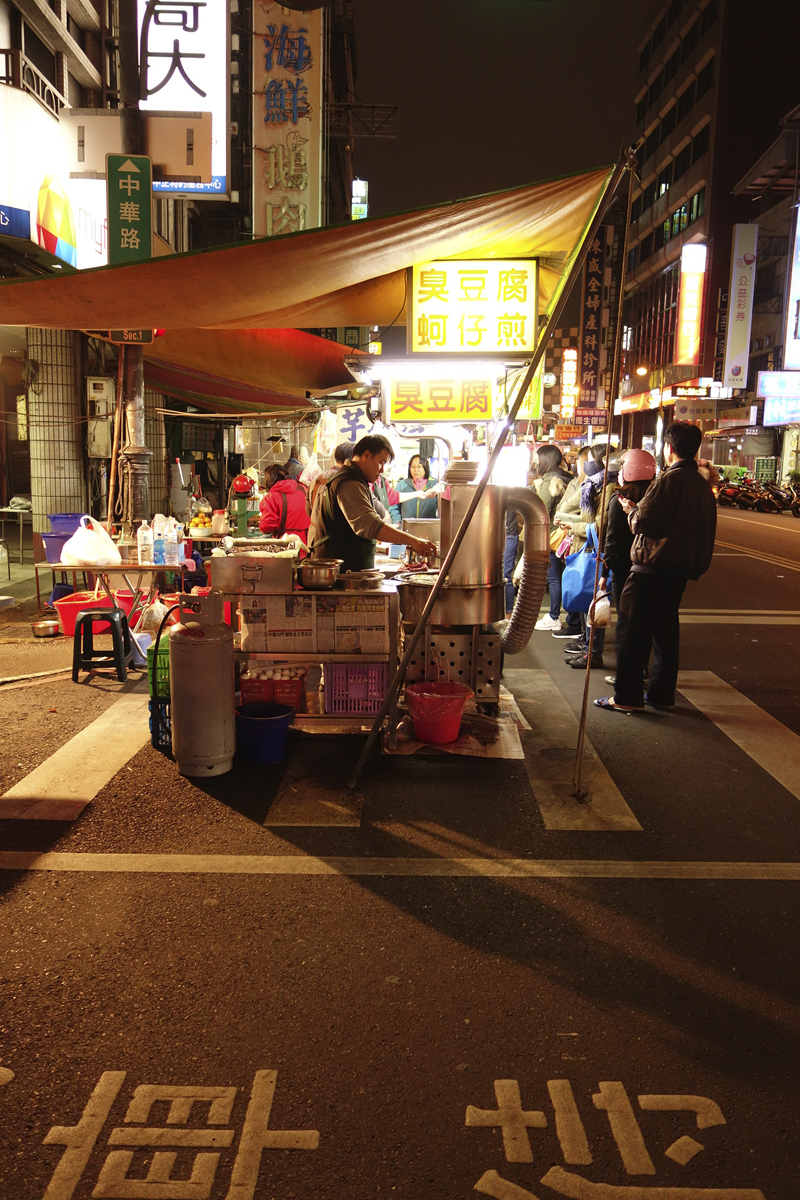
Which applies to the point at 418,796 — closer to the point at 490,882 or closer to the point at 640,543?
the point at 490,882

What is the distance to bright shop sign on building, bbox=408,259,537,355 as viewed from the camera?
277 inches

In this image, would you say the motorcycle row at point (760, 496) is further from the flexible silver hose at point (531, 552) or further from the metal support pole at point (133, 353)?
the flexible silver hose at point (531, 552)

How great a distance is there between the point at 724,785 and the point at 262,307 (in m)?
4.81

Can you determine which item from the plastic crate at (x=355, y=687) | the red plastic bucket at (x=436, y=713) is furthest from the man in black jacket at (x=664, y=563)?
the plastic crate at (x=355, y=687)

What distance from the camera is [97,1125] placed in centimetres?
254

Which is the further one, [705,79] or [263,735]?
[705,79]

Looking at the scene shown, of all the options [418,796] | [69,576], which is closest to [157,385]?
[69,576]

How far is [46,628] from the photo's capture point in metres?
9.30

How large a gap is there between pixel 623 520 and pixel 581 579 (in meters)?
1.09

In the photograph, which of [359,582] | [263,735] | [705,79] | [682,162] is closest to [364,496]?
[359,582]

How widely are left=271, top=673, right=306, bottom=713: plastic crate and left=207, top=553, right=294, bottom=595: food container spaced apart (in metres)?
0.68

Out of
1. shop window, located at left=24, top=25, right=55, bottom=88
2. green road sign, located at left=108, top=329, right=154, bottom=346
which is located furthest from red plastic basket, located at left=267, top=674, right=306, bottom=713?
shop window, located at left=24, top=25, right=55, bottom=88

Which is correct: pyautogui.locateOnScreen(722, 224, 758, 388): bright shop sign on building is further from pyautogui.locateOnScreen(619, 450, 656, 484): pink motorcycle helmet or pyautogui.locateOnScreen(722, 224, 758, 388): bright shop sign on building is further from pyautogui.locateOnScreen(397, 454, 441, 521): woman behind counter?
pyautogui.locateOnScreen(619, 450, 656, 484): pink motorcycle helmet

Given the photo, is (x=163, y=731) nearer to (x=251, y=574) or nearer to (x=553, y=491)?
(x=251, y=574)
